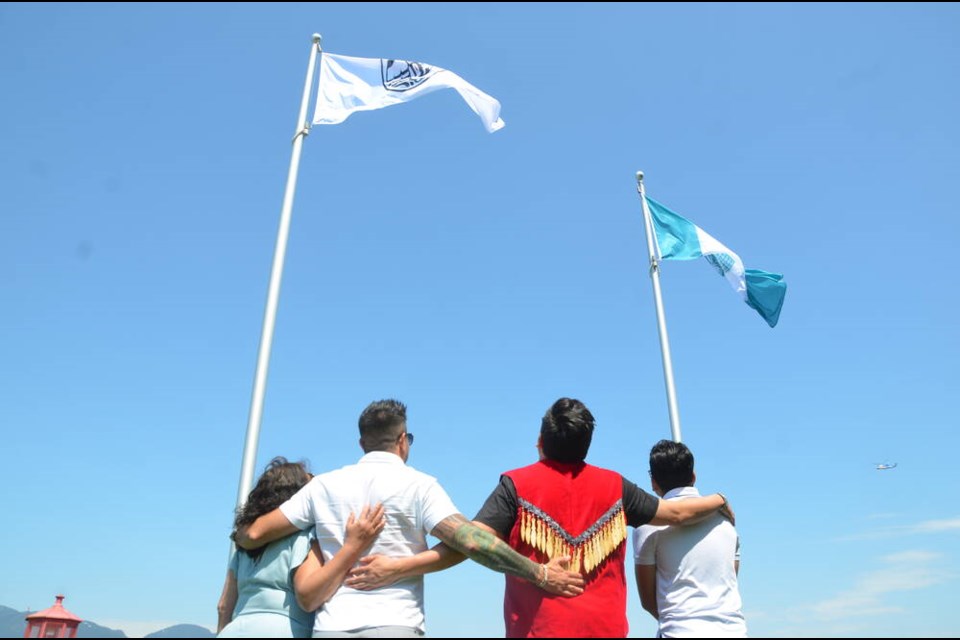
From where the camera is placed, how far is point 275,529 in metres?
3.98

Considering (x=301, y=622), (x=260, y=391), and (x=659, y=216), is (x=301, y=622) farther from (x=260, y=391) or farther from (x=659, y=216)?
(x=659, y=216)

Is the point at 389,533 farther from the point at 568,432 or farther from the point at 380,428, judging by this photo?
the point at 568,432

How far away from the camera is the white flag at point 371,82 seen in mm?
10336

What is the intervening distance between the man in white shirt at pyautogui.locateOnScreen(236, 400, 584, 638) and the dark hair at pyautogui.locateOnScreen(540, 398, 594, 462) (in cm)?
66

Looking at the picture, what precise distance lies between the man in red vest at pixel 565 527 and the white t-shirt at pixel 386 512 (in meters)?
0.09

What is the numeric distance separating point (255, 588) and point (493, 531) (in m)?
1.37

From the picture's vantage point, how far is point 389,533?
394cm

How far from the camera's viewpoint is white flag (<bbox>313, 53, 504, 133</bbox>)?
33.9 ft

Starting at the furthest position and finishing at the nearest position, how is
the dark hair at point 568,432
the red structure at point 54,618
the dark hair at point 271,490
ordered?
the red structure at point 54,618
the dark hair at point 568,432
the dark hair at point 271,490

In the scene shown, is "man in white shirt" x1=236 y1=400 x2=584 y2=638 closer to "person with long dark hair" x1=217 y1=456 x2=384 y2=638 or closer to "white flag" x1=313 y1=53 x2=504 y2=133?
"person with long dark hair" x1=217 y1=456 x2=384 y2=638

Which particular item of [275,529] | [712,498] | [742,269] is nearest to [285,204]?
Answer: [275,529]

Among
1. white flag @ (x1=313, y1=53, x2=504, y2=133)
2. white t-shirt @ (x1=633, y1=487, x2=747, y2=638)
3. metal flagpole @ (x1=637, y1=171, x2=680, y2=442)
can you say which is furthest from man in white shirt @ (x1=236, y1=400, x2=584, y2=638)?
white flag @ (x1=313, y1=53, x2=504, y2=133)

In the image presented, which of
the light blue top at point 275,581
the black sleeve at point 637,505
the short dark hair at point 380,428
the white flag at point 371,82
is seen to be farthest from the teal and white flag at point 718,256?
the light blue top at point 275,581

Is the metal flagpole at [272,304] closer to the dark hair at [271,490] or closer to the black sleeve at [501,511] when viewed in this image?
the dark hair at [271,490]
